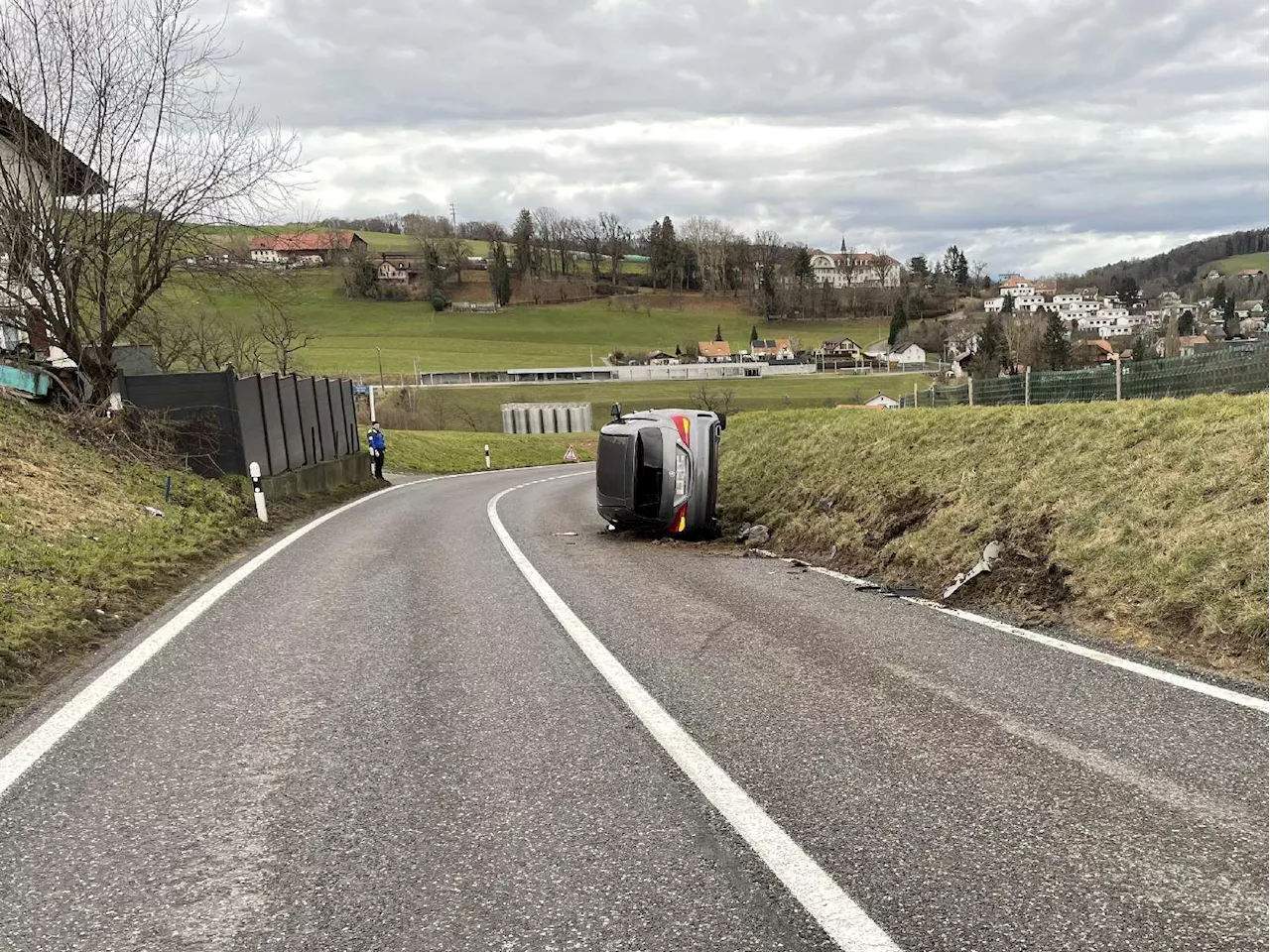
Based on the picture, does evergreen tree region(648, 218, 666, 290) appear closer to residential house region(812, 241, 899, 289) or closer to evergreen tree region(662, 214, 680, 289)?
evergreen tree region(662, 214, 680, 289)

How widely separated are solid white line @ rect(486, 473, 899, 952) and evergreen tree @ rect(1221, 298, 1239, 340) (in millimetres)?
178165

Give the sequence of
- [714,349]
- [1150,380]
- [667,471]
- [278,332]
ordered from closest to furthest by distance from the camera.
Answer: [667,471], [1150,380], [278,332], [714,349]

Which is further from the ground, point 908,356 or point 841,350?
point 841,350

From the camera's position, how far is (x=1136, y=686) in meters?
4.88

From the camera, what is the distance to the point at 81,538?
9914 millimetres

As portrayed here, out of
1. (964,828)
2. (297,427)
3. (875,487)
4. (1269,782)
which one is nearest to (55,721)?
(964,828)

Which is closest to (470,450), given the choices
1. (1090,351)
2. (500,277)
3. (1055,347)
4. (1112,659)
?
(1112,659)

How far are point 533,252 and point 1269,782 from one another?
178 meters

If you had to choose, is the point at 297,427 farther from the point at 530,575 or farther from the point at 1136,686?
the point at 1136,686

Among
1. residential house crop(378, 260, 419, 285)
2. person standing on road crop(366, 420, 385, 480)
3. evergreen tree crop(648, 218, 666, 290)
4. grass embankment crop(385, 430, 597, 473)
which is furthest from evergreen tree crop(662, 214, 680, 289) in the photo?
person standing on road crop(366, 420, 385, 480)

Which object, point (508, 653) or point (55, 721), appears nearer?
point (55, 721)

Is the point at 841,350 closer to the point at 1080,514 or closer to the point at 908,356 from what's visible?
the point at 908,356

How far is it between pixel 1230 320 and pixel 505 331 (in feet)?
437

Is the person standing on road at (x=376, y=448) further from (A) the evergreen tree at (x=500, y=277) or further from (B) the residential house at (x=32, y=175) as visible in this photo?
(A) the evergreen tree at (x=500, y=277)
